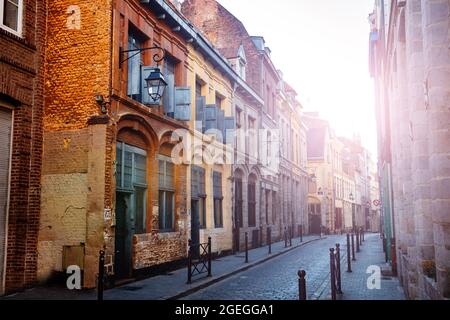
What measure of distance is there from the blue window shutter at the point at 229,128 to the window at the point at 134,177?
642cm

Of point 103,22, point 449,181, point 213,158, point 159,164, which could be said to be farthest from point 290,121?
point 449,181

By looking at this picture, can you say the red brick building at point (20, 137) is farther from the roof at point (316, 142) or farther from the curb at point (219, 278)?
the roof at point (316, 142)

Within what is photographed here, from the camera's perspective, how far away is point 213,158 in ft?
59.5

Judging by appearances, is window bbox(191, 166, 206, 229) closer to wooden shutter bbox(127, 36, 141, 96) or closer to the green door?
the green door

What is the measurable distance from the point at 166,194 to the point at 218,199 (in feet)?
17.2

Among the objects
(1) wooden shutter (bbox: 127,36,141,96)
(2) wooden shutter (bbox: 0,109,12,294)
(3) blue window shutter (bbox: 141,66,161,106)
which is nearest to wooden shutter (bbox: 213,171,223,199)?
(3) blue window shutter (bbox: 141,66,161,106)

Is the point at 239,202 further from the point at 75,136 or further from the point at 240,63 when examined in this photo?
the point at 75,136

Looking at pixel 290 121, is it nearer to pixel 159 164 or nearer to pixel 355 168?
pixel 159 164

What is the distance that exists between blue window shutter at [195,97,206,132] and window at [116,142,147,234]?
3.92 m

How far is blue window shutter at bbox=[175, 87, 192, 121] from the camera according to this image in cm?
1412

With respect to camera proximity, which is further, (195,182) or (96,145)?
(195,182)

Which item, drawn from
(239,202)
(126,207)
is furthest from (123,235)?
(239,202)

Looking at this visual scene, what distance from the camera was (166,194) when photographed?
47.2ft

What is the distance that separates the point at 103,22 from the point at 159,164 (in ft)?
14.8
